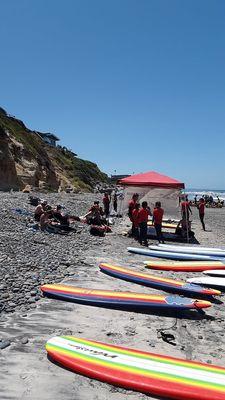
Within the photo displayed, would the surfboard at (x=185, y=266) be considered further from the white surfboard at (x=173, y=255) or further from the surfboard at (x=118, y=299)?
the surfboard at (x=118, y=299)

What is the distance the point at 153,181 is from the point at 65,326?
12.3 metres

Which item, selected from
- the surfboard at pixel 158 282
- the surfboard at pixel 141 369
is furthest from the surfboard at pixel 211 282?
the surfboard at pixel 141 369

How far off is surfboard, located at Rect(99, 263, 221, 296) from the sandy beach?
19 centimetres

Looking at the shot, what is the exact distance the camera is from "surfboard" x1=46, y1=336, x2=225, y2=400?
4.40m

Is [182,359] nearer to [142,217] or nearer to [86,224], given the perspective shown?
[142,217]

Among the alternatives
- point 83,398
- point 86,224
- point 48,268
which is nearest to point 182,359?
point 83,398

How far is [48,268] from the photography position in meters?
9.88

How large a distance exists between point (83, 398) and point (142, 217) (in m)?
11.9

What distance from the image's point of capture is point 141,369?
4789mm

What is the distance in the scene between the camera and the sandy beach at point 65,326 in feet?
14.9

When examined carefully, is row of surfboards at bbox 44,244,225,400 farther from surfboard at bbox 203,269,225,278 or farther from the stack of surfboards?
the stack of surfboards

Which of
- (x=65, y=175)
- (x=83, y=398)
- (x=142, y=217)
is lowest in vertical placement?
(x=83, y=398)

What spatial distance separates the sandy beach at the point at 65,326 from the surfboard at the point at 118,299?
0.17 metres

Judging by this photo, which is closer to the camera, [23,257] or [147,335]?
[147,335]
